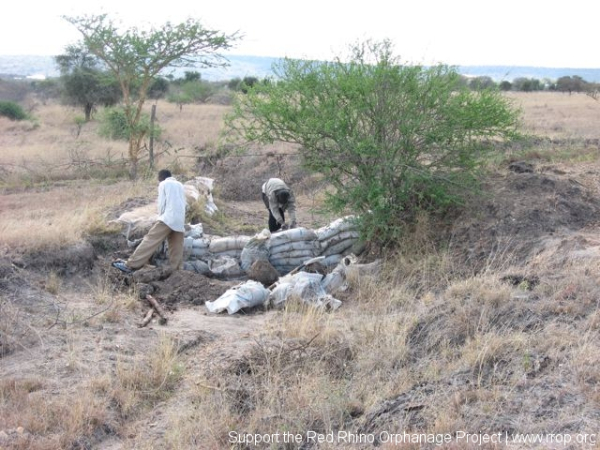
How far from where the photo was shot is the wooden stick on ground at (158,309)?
7.18 metres

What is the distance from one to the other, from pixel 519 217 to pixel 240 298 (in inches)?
137

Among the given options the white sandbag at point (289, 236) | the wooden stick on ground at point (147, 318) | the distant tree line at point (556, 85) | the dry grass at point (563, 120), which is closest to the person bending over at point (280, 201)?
the white sandbag at point (289, 236)

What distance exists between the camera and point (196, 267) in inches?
371

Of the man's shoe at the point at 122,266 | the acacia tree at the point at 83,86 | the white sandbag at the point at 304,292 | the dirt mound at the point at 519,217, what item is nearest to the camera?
the white sandbag at the point at 304,292

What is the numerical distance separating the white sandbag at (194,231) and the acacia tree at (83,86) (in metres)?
22.1

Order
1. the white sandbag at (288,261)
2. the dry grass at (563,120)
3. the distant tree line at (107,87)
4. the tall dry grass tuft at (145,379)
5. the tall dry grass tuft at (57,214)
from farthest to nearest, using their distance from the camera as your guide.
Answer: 1. the distant tree line at (107,87)
2. the dry grass at (563,120)
3. the white sandbag at (288,261)
4. the tall dry grass tuft at (57,214)
5. the tall dry grass tuft at (145,379)

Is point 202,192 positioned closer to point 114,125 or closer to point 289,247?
point 289,247

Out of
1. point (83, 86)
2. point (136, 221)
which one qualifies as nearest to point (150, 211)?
point (136, 221)

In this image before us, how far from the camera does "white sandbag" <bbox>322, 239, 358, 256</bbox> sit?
30.7 ft

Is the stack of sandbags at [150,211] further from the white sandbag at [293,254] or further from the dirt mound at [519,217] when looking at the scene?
the dirt mound at [519,217]

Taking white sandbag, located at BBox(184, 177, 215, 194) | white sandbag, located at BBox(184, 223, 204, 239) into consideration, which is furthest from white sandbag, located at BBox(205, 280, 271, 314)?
white sandbag, located at BBox(184, 177, 215, 194)

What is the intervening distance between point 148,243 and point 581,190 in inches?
221

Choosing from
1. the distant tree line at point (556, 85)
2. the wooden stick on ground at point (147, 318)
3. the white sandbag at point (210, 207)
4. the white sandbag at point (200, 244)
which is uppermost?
the distant tree line at point (556, 85)

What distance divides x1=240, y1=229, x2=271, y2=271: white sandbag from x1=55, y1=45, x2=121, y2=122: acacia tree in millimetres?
23280
